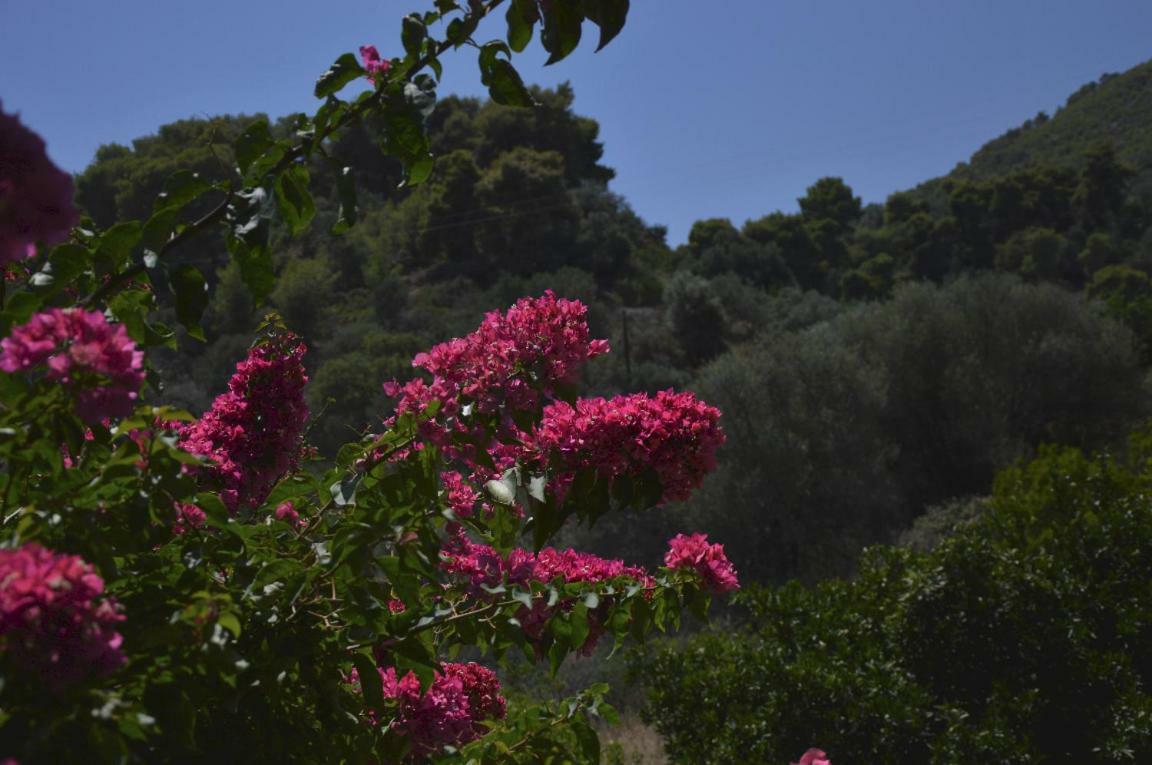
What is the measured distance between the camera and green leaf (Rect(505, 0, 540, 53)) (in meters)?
1.59

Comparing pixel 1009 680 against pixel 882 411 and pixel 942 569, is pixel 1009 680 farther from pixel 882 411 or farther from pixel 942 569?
pixel 882 411

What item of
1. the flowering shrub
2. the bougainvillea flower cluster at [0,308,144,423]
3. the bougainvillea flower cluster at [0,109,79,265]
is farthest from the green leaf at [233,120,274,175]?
the bougainvillea flower cluster at [0,308,144,423]

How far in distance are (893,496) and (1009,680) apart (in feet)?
32.1

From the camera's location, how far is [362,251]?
29.7 metres

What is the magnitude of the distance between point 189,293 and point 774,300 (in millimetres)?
27803

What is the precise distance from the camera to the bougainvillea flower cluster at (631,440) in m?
1.98

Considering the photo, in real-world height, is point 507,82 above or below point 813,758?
above

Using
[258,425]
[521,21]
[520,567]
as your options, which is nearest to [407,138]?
[521,21]

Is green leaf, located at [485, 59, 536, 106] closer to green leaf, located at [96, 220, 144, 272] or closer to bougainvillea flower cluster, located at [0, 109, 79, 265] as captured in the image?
green leaf, located at [96, 220, 144, 272]

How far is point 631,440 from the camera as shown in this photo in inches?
78.1

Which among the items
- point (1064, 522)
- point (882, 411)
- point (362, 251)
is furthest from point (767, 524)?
point (362, 251)

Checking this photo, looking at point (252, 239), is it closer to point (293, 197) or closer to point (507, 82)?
point (293, 197)

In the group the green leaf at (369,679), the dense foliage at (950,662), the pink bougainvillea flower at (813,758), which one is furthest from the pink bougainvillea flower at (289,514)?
the dense foliage at (950,662)

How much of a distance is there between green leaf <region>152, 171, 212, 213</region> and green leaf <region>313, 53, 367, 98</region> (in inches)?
9.4
